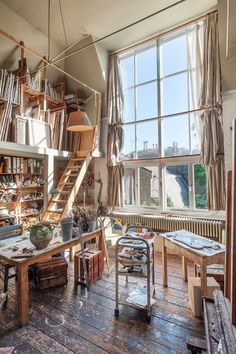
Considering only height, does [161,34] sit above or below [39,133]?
above

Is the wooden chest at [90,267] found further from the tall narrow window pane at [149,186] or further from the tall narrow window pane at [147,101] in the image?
the tall narrow window pane at [147,101]

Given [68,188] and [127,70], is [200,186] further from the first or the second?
[127,70]

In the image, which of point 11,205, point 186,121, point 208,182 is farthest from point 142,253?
point 11,205

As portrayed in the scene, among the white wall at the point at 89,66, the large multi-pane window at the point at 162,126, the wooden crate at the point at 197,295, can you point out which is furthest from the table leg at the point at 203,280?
the white wall at the point at 89,66

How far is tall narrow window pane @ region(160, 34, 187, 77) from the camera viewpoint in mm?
4867

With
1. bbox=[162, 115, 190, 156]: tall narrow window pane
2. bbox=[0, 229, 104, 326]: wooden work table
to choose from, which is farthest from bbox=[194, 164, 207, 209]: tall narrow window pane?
bbox=[0, 229, 104, 326]: wooden work table

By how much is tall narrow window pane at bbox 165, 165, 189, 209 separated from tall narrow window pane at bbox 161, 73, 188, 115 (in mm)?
1376

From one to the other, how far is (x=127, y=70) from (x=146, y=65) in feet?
1.88

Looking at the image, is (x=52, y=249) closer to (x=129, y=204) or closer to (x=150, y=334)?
(x=150, y=334)

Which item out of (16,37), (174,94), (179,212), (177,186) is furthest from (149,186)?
(16,37)

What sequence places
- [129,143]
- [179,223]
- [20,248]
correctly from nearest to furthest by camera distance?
[20,248] < [179,223] < [129,143]

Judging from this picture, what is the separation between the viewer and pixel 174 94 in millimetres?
4996

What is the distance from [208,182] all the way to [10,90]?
454cm

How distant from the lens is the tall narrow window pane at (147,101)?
17.3ft
